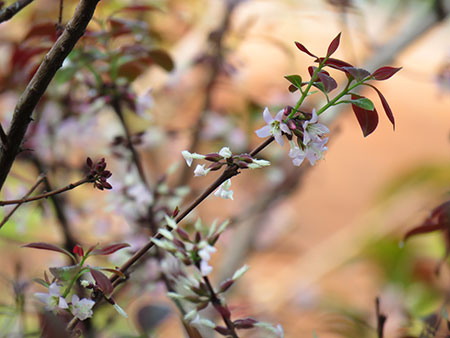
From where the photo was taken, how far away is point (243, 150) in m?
0.84

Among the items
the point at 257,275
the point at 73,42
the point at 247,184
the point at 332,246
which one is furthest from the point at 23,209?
the point at 257,275

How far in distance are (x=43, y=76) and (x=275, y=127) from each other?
0.44 feet

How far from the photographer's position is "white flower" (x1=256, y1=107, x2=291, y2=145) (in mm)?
284

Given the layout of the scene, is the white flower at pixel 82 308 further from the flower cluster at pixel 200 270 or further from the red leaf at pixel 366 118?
the red leaf at pixel 366 118

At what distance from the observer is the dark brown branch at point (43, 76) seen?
10.9 inches

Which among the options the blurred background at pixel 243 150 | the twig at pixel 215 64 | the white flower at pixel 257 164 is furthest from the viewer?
the twig at pixel 215 64

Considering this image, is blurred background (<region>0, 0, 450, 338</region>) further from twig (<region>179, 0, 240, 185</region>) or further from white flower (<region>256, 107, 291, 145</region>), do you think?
white flower (<region>256, 107, 291, 145</region>)

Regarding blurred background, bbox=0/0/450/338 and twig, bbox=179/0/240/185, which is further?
twig, bbox=179/0/240/185

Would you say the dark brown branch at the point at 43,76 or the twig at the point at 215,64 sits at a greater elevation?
the twig at the point at 215,64

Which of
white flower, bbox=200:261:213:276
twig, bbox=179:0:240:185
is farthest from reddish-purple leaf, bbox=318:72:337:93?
twig, bbox=179:0:240:185

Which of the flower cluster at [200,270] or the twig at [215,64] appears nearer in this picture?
the flower cluster at [200,270]

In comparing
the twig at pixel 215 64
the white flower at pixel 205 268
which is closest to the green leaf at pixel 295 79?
the white flower at pixel 205 268

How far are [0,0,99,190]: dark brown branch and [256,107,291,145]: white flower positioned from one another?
11 cm

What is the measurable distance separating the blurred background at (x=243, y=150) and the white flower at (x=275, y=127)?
0.16 meters
